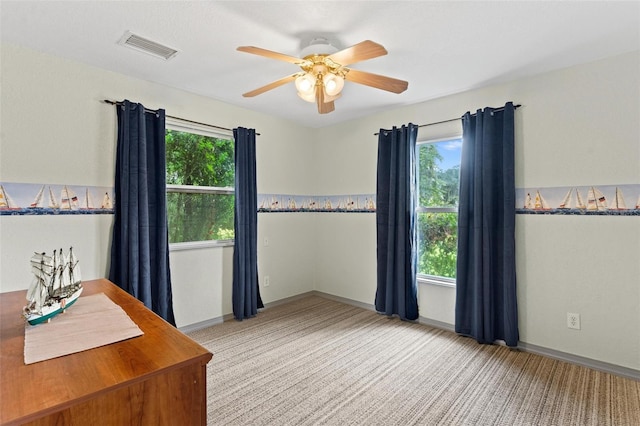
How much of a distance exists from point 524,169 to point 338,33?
2013mm

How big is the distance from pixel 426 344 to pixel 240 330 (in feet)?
6.00

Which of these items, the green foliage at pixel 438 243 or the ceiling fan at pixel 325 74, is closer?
the ceiling fan at pixel 325 74

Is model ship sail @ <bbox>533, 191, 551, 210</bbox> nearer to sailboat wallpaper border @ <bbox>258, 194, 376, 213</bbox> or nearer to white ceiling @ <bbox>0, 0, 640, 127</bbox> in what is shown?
white ceiling @ <bbox>0, 0, 640, 127</bbox>

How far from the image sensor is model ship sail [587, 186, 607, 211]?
2.43m

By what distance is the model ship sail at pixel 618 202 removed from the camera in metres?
2.35

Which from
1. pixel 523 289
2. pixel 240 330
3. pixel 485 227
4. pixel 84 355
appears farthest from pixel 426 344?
pixel 84 355

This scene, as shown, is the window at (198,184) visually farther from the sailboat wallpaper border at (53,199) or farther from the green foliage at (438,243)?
the green foliage at (438,243)

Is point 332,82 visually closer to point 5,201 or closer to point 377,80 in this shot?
point 377,80

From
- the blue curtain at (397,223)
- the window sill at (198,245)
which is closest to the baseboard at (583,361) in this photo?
the blue curtain at (397,223)

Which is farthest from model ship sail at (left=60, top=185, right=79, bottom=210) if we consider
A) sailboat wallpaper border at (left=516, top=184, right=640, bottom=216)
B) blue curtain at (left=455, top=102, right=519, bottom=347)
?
sailboat wallpaper border at (left=516, top=184, right=640, bottom=216)

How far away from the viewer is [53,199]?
95.4 inches

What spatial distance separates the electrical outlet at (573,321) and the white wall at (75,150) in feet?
10.6

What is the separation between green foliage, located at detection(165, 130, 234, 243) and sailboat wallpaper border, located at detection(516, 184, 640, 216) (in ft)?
9.77

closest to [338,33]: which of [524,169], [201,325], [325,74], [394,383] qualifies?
[325,74]
